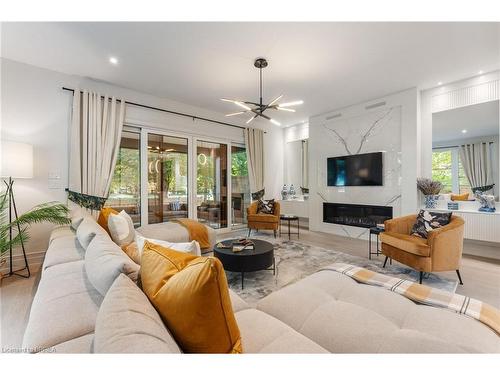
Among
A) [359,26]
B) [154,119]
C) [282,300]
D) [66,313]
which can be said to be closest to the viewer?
[66,313]

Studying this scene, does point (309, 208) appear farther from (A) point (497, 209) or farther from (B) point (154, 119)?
(B) point (154, 119)

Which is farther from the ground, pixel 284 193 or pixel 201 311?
pixel 284 193

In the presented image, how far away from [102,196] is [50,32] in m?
2.24

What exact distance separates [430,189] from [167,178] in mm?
4878

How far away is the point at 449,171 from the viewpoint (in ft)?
13.2

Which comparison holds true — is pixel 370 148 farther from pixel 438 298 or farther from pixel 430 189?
pixel 438 298

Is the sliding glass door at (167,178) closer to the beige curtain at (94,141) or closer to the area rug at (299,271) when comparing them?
the beige curtain at (94,141)

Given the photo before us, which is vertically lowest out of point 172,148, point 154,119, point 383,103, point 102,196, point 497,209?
point 497,209

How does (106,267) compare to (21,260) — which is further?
(21,260)

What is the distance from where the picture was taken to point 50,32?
263cm

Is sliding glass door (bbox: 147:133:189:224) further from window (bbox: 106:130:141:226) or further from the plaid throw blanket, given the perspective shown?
the plaid throw blanket

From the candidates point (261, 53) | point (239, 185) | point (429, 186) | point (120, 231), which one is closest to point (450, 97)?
point (429, 186)
